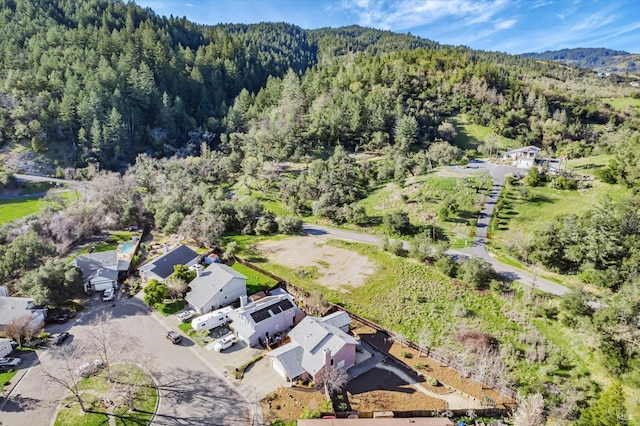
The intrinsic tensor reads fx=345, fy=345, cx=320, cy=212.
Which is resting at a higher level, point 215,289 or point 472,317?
point 215,289

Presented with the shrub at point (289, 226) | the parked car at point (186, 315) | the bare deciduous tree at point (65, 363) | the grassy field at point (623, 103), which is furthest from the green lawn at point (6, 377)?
the grassy field at point (623, 103)

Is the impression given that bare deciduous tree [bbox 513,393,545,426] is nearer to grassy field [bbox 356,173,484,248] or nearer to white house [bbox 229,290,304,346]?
white house [bbox 229,290,304,346]

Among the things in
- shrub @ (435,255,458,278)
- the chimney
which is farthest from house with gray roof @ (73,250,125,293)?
shrub @ (435,255,458,278)

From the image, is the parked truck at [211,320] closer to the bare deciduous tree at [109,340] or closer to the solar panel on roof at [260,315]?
the solar panel on roof at [260,315]

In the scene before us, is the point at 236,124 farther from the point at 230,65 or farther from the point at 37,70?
the point at 37,70

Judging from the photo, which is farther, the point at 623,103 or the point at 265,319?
the point at 623,103

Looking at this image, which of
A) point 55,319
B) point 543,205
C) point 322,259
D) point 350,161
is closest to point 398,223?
point 322,259

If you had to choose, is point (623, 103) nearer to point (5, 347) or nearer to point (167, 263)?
point (167, 263)
